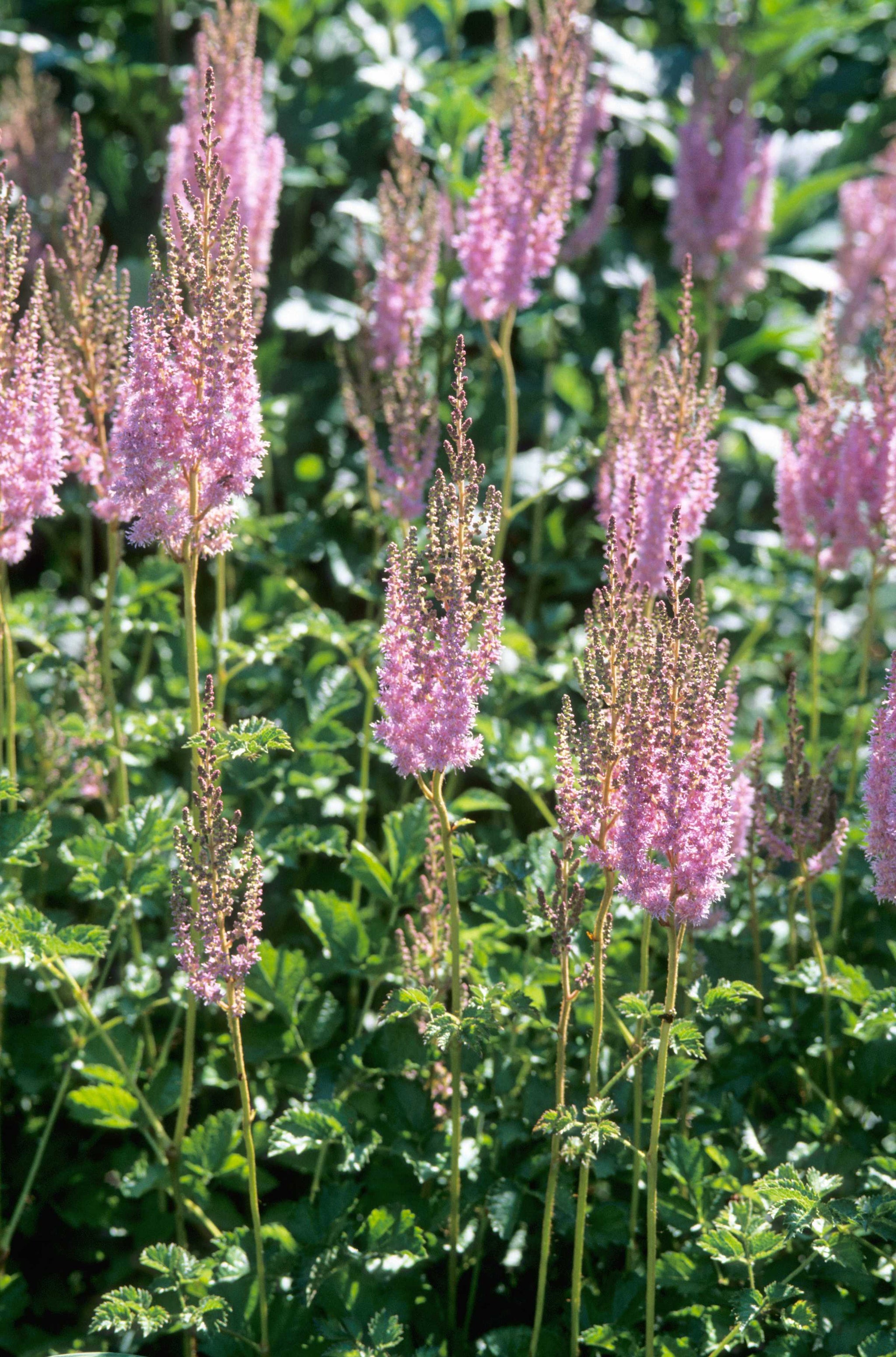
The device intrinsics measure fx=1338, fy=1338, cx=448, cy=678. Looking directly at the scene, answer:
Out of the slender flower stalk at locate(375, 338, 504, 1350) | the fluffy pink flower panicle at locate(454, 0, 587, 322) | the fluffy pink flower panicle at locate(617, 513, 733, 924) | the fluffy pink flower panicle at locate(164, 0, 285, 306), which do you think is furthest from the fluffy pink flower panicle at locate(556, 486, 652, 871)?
the fluffy pink flower panicle at locate(164, 0, 285, 306)

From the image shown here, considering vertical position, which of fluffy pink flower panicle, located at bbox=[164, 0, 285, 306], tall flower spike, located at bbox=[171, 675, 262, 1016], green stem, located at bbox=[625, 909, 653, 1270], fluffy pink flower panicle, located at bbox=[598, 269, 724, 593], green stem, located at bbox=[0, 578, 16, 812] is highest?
fluffy pink flower panicle, located at bbox=[164, 0, 285, 306]

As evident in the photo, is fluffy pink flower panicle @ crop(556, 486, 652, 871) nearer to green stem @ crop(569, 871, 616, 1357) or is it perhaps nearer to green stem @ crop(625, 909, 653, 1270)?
green stem @ crop(569, 871, 616, 1357)

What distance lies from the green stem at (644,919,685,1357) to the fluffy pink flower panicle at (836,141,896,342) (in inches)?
136

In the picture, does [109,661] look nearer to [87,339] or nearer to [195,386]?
[87,339]

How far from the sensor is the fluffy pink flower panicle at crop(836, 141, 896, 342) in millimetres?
5055

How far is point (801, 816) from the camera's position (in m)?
2.62

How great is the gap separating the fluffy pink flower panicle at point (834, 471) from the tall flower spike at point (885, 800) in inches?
36.5

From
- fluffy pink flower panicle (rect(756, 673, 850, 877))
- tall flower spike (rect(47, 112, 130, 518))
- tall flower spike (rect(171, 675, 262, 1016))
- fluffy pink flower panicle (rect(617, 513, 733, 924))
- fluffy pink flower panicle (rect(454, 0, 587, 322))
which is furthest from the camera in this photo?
fluffy pink flower panicle (rect(454, 0, 587, 322))

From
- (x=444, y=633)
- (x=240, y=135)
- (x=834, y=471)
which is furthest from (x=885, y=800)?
(x=240, y=135)

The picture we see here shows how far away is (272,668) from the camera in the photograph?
3.59m

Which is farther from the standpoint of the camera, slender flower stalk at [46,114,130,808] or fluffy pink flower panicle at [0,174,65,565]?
slender flower stalk at [46,114,130,808]

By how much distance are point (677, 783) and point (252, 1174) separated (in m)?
0.97

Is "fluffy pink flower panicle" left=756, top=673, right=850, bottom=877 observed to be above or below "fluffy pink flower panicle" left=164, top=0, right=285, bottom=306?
below

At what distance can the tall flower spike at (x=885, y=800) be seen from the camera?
216 cm
